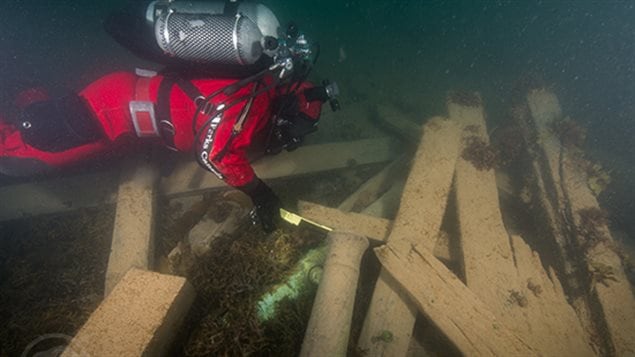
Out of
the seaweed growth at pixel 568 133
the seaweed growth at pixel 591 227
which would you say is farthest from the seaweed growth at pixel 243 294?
the seaweed growth at pixel 568 133

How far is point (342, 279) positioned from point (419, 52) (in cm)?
1348

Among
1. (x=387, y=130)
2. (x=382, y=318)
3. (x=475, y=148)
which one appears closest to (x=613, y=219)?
(x=475, y=148)

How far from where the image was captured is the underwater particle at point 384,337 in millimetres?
3193

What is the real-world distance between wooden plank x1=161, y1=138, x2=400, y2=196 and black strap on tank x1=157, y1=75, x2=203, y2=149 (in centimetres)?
121

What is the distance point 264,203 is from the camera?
4090mm

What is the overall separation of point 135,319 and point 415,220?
2962mm

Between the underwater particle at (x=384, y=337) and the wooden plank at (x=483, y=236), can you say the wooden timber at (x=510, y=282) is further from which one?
the underwater particle at (x=384, y=337)

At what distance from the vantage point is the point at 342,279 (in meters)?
3.27

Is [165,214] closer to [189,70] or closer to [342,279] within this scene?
[189,70]

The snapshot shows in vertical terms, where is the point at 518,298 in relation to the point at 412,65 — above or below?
below

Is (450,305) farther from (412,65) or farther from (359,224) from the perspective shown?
(412,65)

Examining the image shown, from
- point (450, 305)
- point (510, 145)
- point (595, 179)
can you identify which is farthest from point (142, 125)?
point (595, 179)

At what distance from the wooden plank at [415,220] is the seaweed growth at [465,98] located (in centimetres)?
92

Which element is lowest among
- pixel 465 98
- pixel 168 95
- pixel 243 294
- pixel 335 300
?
pixel 243 294
